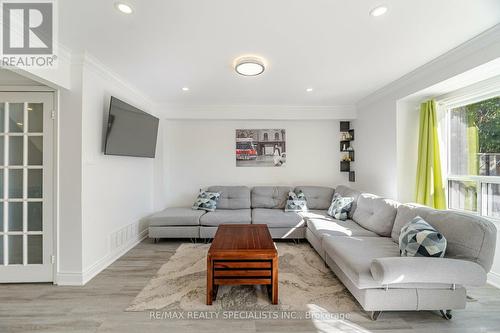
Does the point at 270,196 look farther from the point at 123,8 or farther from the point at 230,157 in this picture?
the point at 123,8

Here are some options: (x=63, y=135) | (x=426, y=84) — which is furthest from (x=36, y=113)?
(x=426, y=84)

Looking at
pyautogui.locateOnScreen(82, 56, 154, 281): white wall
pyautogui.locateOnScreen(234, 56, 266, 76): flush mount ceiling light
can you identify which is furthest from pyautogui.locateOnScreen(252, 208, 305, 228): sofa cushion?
pyautogui.locateOnScreen(234, 56, 266, 76): flush mount ceiling light

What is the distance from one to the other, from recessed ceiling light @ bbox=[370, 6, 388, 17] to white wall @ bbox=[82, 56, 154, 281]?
9.21 ft

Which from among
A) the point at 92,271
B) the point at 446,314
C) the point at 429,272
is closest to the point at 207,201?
the point at 92,271


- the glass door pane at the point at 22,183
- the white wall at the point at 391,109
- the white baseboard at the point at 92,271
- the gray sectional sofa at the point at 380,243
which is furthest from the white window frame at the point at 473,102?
the glass door pane at the point at 22,183

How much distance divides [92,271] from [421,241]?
3.45 meters

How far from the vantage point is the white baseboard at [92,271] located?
2.39 m

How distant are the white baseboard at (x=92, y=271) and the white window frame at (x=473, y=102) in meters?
4.56

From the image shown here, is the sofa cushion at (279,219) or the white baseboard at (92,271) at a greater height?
the sofa cushion at (279,219)

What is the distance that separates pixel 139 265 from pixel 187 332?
147 centimetres

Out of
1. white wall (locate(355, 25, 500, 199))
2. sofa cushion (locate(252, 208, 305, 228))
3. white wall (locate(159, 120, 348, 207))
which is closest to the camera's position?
white wall (locate(355, 25, 500, 199))

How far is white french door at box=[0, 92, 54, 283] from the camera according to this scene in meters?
2.37

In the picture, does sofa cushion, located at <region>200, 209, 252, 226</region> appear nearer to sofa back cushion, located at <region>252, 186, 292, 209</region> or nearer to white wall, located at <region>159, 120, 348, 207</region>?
sofa back cushion, located at <region>252, 186, 292, 209</region>

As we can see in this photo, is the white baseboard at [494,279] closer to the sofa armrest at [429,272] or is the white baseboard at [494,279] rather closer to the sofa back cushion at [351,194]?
the sofa armrest at [429,272]
